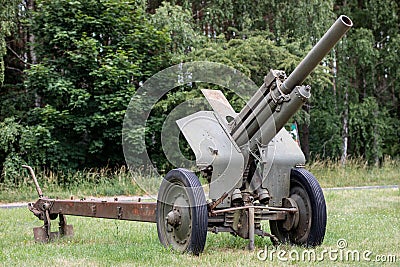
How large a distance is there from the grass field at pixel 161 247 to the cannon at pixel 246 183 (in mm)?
229

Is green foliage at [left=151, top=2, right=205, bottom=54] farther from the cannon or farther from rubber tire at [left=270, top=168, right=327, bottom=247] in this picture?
rubber tire at [left=270, top=168, right=327, bottom=247]

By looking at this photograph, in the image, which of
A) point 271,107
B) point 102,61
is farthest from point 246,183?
point 102,61

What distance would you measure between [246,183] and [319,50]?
1.56 meters

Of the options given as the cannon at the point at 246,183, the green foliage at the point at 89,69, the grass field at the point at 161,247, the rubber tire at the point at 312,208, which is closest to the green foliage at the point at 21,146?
the green foliage at the point at 89,69

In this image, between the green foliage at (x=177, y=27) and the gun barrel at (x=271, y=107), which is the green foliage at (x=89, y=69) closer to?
the green foliage at (x=177, y=27)

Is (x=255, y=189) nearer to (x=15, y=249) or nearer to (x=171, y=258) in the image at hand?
(x=171, y=258)

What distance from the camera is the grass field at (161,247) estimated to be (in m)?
5.40

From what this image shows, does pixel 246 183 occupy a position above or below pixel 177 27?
below

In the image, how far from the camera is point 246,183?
6172 millimetres

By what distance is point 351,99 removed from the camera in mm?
23594

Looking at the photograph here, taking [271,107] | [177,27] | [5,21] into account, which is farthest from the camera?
[177,27]

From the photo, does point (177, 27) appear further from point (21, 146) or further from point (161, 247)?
point (161, 247)

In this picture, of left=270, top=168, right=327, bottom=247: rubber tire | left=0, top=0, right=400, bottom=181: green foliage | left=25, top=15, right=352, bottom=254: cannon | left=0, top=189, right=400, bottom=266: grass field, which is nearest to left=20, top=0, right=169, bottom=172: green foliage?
left=0, top=0, right=400, bottom=181: green foliage

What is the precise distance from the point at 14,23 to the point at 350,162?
35.5 feet
